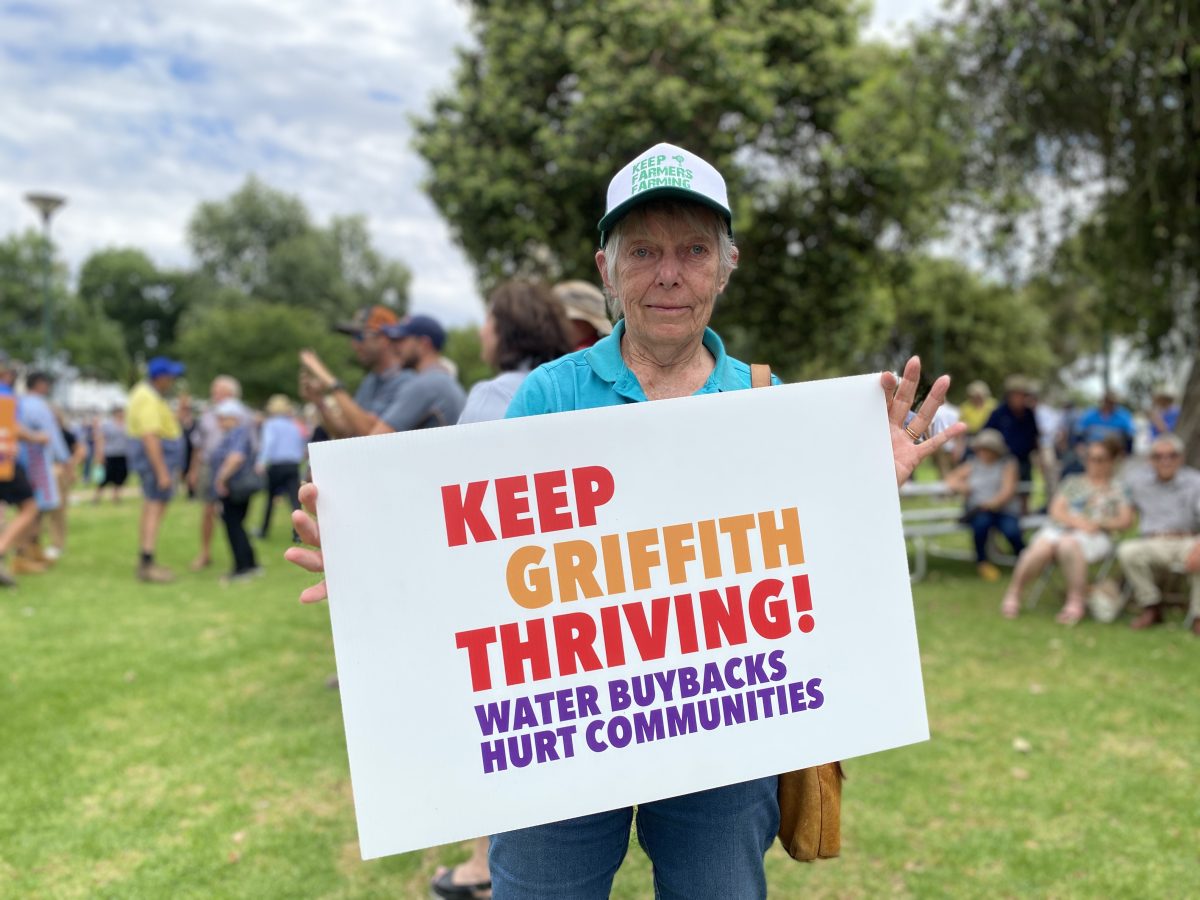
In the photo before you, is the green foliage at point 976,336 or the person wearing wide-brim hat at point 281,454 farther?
→ the green foliage at point 976,336

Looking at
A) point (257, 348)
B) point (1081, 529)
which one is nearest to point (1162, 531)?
point (1081, 529)

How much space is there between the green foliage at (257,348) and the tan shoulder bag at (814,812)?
43.6m

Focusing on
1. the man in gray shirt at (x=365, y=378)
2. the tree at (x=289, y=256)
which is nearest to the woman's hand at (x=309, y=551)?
the man in gray shirt at (x=365, y=378)

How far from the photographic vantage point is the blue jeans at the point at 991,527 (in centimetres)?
890

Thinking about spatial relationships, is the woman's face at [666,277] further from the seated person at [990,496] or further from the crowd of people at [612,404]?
the seated person at [990,496]

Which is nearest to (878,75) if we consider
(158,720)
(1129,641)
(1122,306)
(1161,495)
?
(1122,306)

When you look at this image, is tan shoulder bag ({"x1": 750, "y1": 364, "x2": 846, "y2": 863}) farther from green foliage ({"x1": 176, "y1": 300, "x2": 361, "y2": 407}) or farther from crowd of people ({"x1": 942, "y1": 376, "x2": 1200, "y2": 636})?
green foliage ({"x1": 176, "y1": 300, "x2": 361, "y2": 407})

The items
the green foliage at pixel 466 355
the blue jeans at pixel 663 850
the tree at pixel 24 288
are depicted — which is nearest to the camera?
the blue jeans at pixel 663 850

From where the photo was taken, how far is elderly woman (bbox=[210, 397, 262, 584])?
8.48 m

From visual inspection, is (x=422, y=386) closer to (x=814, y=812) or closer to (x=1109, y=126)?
(x=814, y=812)

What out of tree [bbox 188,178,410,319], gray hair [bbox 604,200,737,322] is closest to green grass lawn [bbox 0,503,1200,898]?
gray hair [bbox 604,200,737,322]

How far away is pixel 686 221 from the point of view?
1.75 m

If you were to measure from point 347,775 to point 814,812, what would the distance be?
3.01 metres

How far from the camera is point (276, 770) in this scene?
4289 mm
